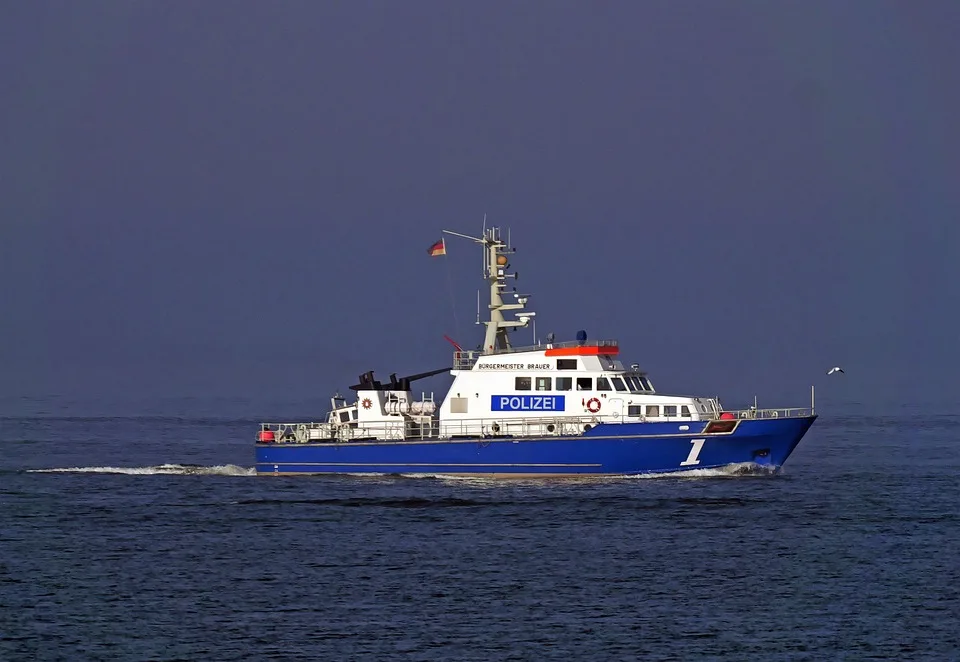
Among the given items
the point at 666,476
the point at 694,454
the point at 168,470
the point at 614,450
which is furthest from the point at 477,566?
the point at 168,470

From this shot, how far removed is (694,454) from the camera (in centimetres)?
4688

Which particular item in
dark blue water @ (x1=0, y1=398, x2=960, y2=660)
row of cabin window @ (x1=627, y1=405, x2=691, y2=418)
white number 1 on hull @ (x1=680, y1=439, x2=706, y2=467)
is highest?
row of cabin window @ (x1=627, y1=405, x2=691, y2=418)

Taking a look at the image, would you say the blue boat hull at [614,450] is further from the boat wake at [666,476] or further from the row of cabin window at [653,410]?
the row of cabin window at [653,410]

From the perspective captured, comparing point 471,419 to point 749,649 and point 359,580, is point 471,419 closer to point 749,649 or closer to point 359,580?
point 359,580

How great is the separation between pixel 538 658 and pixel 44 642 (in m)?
9.08

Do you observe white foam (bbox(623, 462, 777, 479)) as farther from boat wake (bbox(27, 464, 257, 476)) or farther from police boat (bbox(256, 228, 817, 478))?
boat wake (bbox(27, 464, 257, 476))

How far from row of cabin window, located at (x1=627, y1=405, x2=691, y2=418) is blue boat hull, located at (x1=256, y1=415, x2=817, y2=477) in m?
0.78

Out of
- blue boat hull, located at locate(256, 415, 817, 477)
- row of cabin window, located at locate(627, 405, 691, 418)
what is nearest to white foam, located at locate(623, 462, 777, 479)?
blue boat hull, located at locate(256, 415, 817, 477)

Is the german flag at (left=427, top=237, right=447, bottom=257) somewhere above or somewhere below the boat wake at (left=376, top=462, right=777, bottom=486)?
above

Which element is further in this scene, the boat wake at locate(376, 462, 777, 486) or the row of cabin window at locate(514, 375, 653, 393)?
the row of cabin window at locate(514, 375, 653, 393)

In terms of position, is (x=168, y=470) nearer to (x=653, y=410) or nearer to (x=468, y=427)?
(x=468, y=427)

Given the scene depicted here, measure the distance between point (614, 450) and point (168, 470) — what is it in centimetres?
1620

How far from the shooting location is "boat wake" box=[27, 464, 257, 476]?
172 ft

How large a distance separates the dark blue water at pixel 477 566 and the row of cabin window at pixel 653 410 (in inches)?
81.6
